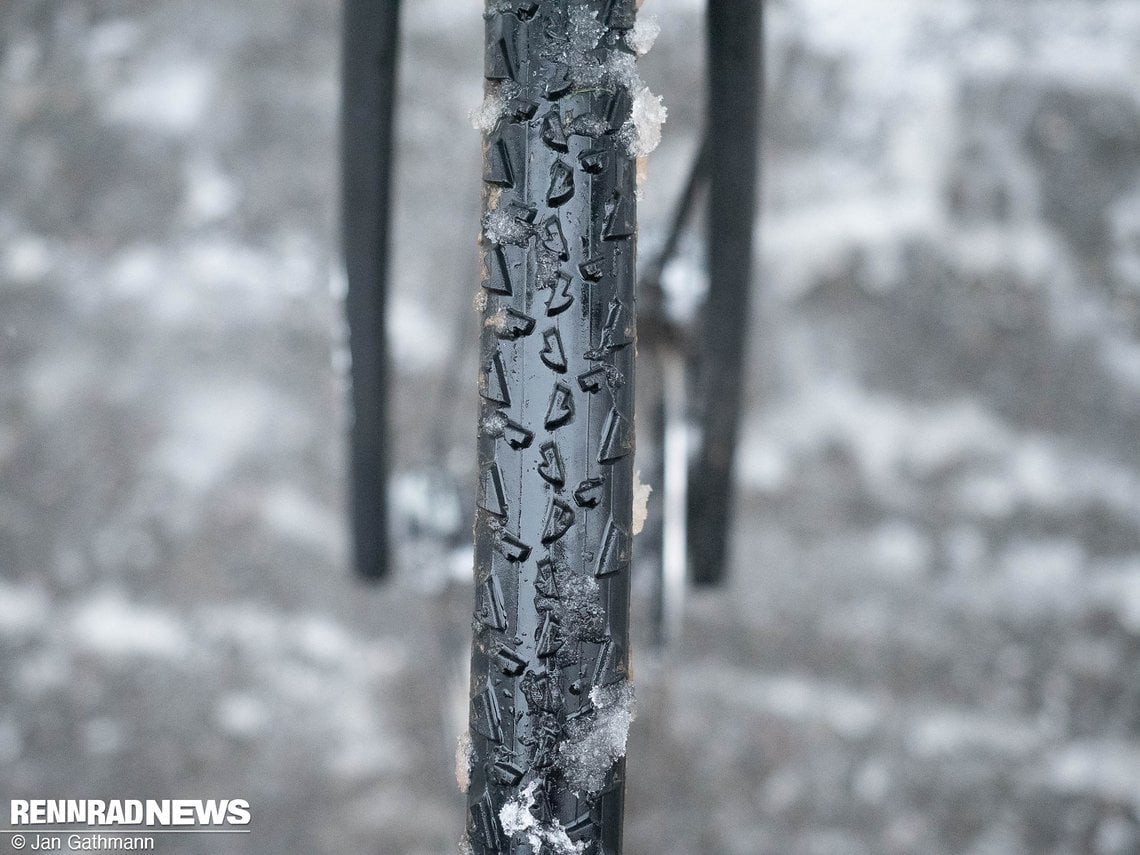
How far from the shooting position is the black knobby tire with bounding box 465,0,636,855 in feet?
0.72

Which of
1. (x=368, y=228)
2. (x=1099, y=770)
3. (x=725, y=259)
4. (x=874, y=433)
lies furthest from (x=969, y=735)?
(x=368, y=228)

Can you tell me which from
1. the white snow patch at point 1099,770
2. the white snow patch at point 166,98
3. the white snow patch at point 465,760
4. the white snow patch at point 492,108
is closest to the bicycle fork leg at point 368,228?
the white snow patch at point 492,108

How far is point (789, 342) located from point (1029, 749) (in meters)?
0.36

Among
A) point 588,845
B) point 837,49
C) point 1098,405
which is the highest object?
point 837,49

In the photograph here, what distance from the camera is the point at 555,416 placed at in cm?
22

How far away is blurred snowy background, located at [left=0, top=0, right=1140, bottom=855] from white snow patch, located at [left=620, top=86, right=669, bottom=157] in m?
0.43

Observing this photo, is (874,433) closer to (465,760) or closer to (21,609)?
(465,760)

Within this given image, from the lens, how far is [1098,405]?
25.8 inches

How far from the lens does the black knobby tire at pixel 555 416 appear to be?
0.22 metres

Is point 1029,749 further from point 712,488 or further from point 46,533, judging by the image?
point 46,533

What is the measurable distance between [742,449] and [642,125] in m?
0.46

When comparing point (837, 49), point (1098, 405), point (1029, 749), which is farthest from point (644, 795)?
point (837, 49)

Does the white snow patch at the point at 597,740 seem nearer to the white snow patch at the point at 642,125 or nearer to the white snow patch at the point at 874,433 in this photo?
the white snow patch at the point at 642,125

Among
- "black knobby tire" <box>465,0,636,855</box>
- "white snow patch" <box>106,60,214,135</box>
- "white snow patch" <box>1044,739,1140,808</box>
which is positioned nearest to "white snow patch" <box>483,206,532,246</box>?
"black knobby tire" <box>465,0,636,855</box>
